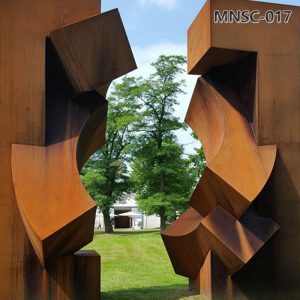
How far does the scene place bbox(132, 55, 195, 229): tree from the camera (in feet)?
102

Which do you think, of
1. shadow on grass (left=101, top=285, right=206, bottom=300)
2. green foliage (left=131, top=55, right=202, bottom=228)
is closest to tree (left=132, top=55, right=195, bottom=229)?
green foliage (left=131, top=55, right=202, bottom=228)

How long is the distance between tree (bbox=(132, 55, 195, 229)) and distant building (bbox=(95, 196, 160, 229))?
15.3 meters

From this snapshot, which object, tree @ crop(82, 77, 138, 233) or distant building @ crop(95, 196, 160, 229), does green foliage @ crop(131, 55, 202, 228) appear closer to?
tree @ crop(82, 77, 138, 233)

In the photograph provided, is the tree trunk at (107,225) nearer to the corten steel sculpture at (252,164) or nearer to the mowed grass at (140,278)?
the mowed grass at (140,278)

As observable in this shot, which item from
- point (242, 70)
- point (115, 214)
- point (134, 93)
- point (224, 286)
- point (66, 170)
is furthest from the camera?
point (115, 214)

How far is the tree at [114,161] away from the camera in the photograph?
1351 inches

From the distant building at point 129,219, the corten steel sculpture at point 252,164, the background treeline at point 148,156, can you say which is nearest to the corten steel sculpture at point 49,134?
the corten steel sculpture at point 252,164

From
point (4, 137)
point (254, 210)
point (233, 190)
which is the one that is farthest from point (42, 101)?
point (254, 210)

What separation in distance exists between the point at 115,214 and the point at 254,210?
142 feet

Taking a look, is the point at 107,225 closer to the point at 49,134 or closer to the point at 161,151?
the point at 161,151

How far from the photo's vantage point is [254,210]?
9516mm

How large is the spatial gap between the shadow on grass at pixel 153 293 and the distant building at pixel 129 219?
36.7 m

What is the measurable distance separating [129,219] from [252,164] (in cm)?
4289

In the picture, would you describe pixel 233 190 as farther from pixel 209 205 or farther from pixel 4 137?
pixel 4 137
